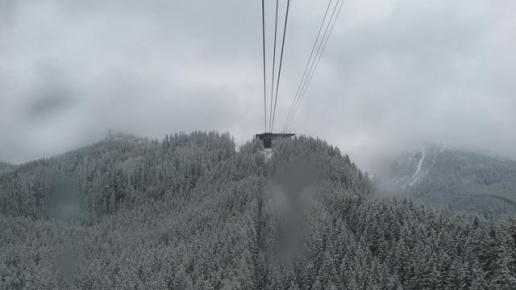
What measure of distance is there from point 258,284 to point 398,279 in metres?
42.1

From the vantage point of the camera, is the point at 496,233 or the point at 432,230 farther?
the point at 432,230

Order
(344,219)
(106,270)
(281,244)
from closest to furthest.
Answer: (281,244)
(344,219)
(106,270)

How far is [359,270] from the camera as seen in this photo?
124 m

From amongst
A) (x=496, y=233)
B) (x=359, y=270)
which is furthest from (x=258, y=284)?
(x=496, y=233)

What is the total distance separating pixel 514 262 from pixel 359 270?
111ft

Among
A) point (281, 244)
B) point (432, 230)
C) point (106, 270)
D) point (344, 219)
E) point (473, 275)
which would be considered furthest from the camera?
point (106, 270)

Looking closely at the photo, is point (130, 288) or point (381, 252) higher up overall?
point (381, 252)

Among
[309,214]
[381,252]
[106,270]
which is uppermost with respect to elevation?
[309,214]

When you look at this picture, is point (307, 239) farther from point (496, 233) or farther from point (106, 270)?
point (106, 270)

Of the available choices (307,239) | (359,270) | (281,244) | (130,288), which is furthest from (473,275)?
(130,288)

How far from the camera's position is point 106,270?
198500 mm

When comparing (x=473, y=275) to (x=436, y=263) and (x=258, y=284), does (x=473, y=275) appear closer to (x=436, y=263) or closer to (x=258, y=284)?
(x=436, y=263)

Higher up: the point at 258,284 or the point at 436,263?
the point at 436,263

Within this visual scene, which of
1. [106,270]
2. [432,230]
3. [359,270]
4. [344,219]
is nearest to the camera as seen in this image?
[359,270]
